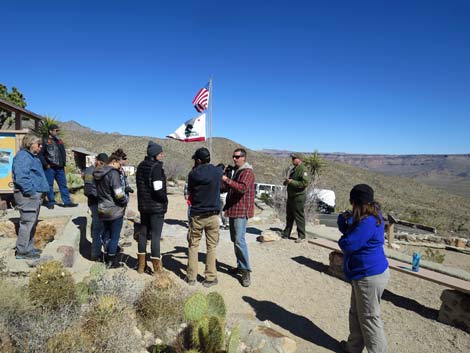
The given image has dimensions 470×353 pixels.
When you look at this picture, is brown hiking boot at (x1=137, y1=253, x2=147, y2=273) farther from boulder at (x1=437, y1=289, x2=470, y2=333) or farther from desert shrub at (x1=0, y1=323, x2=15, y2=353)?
boulder at (x1=437, y1=289, x2=470, y2=333)

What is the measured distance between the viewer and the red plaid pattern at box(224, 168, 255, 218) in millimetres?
4566

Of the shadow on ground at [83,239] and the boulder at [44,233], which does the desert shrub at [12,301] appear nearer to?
the shadow on ground at [83,239]

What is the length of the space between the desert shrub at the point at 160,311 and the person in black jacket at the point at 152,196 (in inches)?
38.3

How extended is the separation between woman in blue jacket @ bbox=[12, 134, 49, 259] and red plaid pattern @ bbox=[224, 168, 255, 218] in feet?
8.49

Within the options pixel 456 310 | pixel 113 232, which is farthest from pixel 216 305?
pixel 456 310

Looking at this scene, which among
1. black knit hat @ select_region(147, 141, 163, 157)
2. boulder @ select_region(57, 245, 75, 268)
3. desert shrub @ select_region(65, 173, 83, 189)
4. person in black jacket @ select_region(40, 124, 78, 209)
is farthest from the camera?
desert shrub @ select_region(65, 173, 83, 189)

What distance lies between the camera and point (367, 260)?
2965 millimetres

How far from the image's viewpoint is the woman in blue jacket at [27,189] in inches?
164

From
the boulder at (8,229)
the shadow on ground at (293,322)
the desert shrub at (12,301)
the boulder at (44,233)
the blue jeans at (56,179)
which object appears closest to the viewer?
the desert shrub at (12,301)

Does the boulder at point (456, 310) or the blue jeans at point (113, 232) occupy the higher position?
the blue jeans at point (113, 232)

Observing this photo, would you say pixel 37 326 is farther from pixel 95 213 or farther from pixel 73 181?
pixel 73 181

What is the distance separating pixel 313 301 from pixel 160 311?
7.79ft

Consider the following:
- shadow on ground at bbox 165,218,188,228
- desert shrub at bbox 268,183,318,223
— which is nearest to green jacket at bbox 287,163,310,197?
shadow on ground at bbox 165,218,188,228

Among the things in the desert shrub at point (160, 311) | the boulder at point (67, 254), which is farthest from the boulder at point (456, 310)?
the boulder at point (67, 254)
